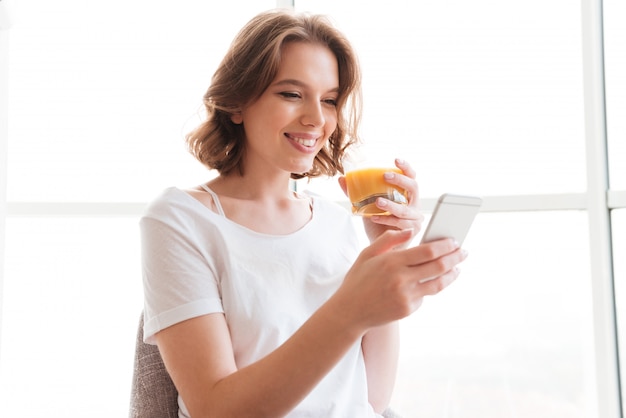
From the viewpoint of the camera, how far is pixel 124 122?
305 centimetres

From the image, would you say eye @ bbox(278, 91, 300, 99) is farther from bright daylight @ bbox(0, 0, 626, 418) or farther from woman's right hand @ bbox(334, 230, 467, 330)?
woman's right hand @ bbox(334, 230, 467, 330)

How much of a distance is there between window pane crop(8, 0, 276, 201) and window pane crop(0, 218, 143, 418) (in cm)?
18

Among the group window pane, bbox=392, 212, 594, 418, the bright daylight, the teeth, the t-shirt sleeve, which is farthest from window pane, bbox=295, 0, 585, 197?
the t-shirt sleeve

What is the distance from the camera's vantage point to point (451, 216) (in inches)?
43.4

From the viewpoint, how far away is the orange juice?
146 centimetres

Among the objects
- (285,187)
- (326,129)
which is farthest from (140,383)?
(326,129)

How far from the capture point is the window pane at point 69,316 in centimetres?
308

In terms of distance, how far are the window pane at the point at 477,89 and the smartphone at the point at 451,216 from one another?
4.36 ft

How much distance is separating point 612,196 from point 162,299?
1567mm

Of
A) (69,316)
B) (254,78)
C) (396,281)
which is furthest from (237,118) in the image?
(69,316)

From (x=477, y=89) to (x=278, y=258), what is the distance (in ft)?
4.60

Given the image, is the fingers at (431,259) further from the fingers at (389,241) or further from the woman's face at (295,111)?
the woman's face at (295,111)

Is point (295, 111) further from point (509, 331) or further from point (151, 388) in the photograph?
point (509, 331)

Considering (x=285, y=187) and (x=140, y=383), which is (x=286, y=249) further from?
(x=140, y=383)
